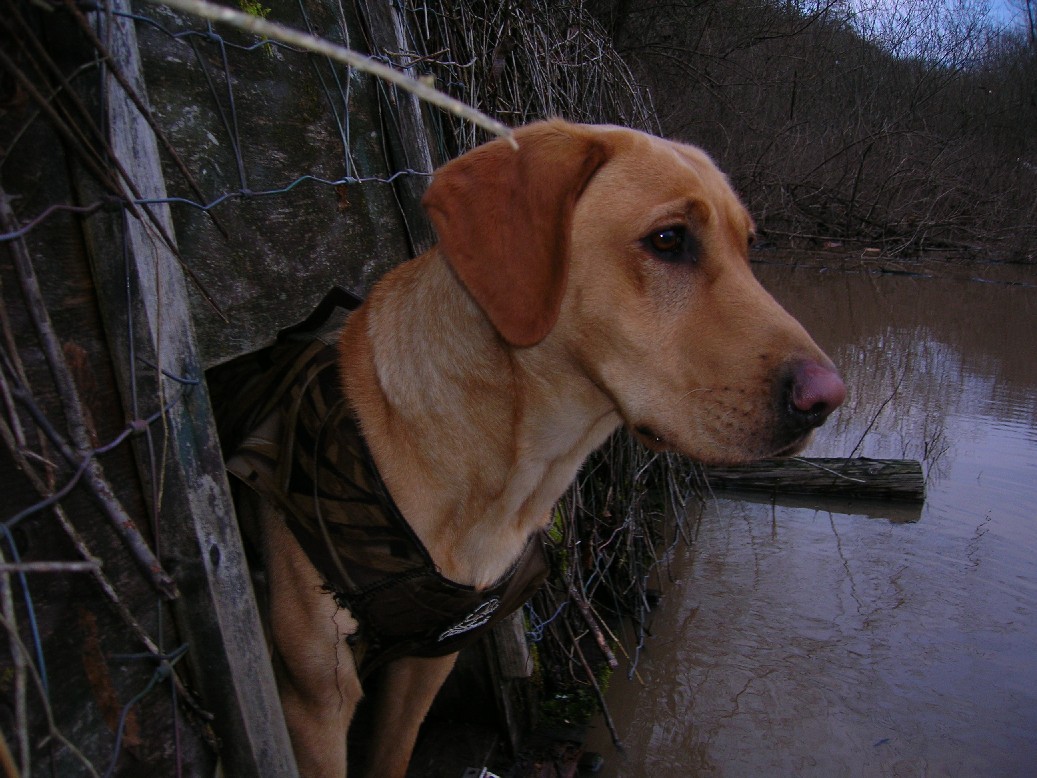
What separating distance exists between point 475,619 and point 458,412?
23.0 inches

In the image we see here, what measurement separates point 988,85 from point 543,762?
2178 centimetres

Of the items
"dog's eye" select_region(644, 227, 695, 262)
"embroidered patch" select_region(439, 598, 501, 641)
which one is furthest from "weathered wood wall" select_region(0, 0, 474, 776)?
"dog's eye" select_region(644, 227, 695, 262)

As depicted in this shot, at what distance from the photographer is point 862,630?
3.89 m

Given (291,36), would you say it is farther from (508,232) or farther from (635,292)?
(635,292)

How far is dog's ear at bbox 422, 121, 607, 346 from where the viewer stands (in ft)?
6.08

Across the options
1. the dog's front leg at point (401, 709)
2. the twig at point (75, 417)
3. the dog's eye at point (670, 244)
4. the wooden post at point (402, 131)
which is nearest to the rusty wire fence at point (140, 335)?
the twig at point (75, 417)

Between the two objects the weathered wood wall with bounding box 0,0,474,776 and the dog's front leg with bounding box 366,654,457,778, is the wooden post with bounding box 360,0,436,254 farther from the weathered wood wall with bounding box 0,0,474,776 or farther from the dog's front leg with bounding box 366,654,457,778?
the dog's front leg with bounding box 366,654,457,778

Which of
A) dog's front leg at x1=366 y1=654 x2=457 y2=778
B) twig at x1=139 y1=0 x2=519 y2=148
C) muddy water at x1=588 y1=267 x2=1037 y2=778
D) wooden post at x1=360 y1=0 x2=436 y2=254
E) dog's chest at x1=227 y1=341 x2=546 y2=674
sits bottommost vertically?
muddy water at x1=588 y1=267 x2=1037 y2=778

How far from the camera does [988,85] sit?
19453 mm

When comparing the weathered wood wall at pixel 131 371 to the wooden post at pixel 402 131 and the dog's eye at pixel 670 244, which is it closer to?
the wooden post at pixel 402 131

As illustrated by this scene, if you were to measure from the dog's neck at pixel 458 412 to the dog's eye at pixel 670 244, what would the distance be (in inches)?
13.4

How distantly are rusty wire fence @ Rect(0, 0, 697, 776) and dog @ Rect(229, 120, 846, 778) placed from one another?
0.21m

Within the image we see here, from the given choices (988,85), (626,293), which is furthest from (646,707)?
(988,85)

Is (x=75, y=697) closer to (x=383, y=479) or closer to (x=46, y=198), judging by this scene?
(x=383, y=479)
